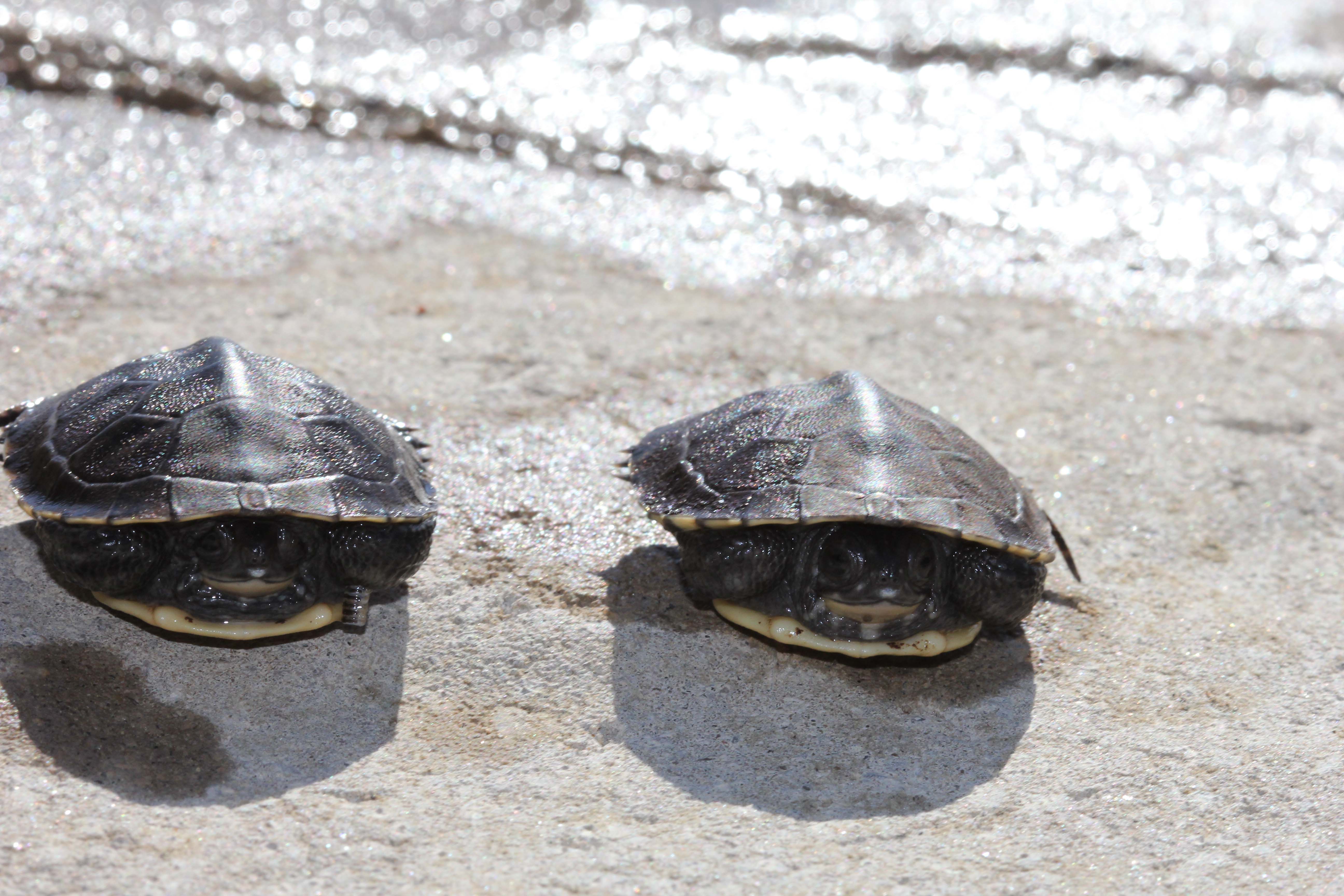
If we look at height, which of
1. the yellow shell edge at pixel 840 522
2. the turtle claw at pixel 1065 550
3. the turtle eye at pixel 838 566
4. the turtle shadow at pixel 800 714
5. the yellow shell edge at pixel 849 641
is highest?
the yellow shell edge at pixel 840 522

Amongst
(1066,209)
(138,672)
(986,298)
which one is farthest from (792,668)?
(1066,209)

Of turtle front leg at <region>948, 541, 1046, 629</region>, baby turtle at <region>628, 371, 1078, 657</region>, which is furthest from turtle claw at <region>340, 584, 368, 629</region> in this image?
turtle front leg at <region>948, 541, 1046, 629</region>

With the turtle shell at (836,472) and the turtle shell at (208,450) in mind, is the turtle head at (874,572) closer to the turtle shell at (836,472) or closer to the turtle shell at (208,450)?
the turtle shell at (836,472)

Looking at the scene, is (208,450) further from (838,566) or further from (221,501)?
(838,566)

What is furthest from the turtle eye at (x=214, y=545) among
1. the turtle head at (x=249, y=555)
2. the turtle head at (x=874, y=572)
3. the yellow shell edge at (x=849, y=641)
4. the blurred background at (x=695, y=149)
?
the blurred background at (x=695, y=149)

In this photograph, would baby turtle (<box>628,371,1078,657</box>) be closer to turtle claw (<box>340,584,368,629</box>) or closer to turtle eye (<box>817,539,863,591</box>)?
turtle eye (<box>817,539,863,591</box>)

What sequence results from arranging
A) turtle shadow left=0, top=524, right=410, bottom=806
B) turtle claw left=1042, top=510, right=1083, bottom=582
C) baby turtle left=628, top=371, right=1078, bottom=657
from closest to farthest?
turtle shadow left=0, top=524, right=410, bottom=806
baby turtle left=628, top=371, right=1078, bottom=657
turtle claw left=1042, top=510, right=1083, bottom=582

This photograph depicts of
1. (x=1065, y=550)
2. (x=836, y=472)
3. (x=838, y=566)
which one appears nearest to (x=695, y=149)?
(x=1065, y=550)
